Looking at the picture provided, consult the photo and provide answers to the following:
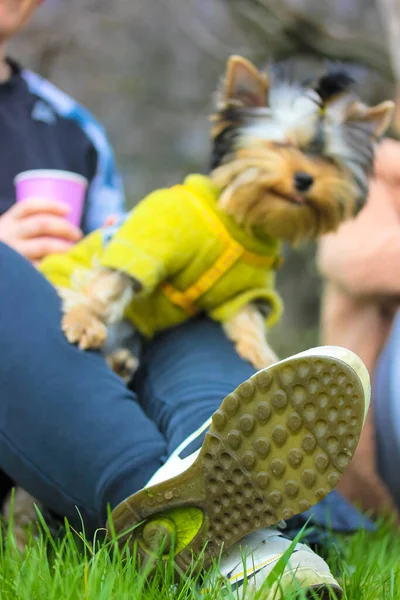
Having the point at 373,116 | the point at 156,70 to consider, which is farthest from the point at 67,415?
the point at 156,70

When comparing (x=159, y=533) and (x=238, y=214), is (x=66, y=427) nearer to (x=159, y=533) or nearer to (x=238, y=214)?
(x=159, y=533)

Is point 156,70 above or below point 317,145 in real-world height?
below

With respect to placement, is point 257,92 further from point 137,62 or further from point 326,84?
point 137,62

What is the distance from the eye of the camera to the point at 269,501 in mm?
1611

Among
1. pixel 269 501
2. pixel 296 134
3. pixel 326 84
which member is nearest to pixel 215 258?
pixel 296 134

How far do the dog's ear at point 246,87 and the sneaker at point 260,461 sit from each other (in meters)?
1.29

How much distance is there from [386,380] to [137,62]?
8.44 metres

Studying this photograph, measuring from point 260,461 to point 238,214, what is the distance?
1153mm

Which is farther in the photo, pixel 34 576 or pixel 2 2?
pixel 2 2

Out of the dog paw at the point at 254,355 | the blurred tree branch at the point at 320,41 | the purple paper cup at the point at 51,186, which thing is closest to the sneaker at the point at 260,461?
the dog paw at the point at 254,355

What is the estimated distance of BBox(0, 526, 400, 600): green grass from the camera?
4.83ft

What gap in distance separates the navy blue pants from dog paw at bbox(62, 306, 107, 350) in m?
0.03

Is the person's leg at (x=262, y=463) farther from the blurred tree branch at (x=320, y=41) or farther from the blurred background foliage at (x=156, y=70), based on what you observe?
the blurred background foliage at (x=156, y=70)

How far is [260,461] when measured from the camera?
63.9 inches
